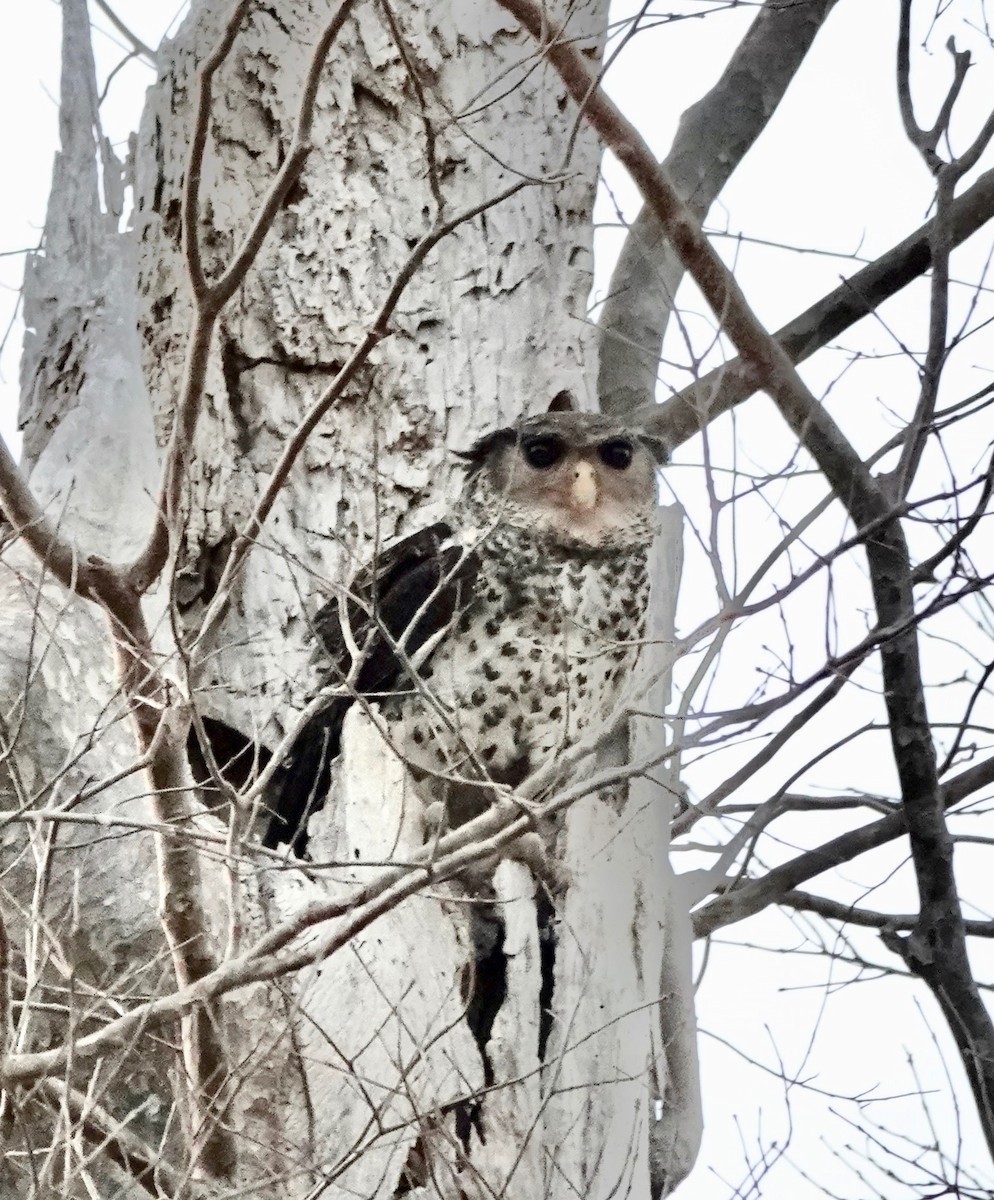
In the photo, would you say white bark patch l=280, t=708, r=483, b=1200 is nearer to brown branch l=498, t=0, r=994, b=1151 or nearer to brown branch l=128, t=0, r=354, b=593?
brown branch l=128, t=0, r=354, b=593

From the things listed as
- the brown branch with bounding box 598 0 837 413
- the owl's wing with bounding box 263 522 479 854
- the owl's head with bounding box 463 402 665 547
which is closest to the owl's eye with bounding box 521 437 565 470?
the owl's head with bounding box 463 402 665 547

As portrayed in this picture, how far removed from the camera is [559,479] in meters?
3.32

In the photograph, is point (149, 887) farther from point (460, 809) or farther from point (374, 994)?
point (460, 809)

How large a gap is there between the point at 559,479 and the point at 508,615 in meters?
0.34

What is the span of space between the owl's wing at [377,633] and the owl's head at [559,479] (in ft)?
0.57

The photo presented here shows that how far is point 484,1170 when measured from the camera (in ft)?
8.59

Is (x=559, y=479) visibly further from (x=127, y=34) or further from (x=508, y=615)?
(x=127, y=34)

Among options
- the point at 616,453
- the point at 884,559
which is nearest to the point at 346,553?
the point at 616,453

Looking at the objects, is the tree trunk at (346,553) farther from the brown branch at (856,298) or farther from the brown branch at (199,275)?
the brown branch at (856,298)

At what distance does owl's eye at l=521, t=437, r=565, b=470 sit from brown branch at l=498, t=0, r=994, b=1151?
450mm

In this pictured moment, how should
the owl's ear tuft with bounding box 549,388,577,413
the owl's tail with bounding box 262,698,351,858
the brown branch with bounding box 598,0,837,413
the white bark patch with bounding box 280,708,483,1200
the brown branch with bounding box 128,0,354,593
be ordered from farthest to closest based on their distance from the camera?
the brown branch with bounding box 598,0,837,413 → the owl's ear tuft with bounding box 549,388,577,413 → the owl's tail with bounding box 262,698,351,858 → the white bark patch with bounding box 280,708,483,1200 → the brown branch with bounding box 128,0,354,593

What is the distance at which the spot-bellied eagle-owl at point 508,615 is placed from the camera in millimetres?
3059

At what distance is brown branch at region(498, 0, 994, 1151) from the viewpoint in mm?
3014

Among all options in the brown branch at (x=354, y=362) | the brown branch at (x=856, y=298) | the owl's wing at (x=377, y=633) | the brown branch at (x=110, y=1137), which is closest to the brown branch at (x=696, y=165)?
the brown branch at (x=856, y=298)
